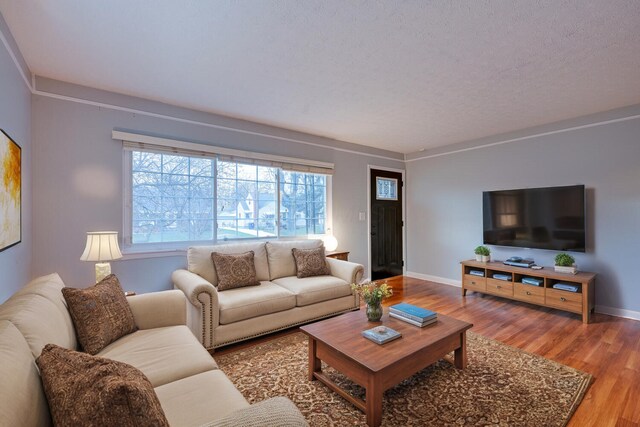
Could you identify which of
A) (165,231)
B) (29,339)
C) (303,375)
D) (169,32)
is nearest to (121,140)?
(165,231)

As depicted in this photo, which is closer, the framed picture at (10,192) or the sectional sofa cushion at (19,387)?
the sectional sofa cushion at (19,387)

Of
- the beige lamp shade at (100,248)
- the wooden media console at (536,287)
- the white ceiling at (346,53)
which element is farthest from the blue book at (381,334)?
the wooden media console at (536,287)

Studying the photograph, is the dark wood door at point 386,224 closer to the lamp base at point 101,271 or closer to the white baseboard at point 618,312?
the white baseboard at point 618,312

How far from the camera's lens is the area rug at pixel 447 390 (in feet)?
5.86

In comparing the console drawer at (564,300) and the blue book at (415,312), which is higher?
the blue book at (415,312)

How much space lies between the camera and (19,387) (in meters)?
0.83

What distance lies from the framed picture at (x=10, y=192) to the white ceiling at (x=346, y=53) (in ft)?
2.62

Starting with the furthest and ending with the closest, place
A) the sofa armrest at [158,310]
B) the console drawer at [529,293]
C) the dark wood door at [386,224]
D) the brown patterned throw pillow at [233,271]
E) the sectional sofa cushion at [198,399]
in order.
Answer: the dark wood door at [386,224]
the console drawer at [529,293]
the brown patterned throw pillow at [233,271]
the sofa armrest at [158,310]
the sectional sofa cushion at [198,399]

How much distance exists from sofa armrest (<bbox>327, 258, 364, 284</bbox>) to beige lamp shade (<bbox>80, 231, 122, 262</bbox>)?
7.40ft

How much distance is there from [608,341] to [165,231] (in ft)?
15.0

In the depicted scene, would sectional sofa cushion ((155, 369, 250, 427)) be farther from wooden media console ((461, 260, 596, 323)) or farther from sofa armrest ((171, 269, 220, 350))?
wooden media console ((461, 260, 596, 323))

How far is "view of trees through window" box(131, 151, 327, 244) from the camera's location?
3199mm

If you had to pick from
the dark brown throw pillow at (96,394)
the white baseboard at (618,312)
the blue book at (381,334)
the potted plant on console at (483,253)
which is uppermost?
the dark brown throw pillow at (96,394)

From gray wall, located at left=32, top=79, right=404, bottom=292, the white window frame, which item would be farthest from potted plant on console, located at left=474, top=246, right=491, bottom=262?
gray wall, located at left=32, top=79, right=404, bottom=292
